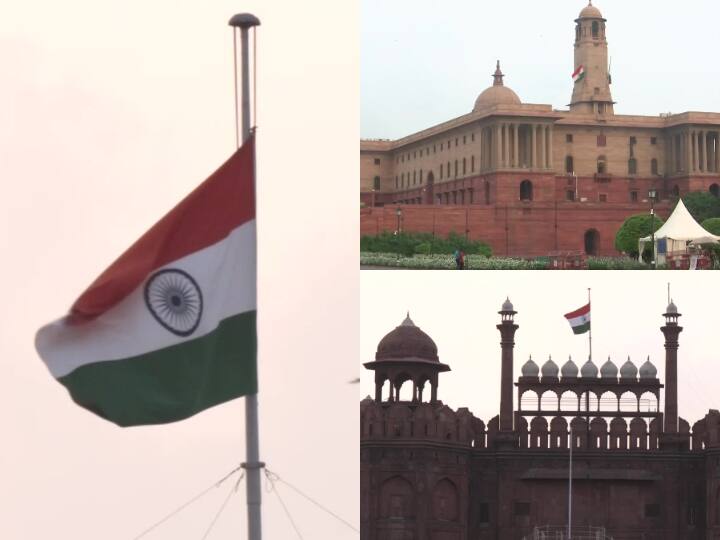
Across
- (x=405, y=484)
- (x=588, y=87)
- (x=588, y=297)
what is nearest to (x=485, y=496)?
(x=405, y=484)

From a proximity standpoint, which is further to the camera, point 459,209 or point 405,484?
point 459,209

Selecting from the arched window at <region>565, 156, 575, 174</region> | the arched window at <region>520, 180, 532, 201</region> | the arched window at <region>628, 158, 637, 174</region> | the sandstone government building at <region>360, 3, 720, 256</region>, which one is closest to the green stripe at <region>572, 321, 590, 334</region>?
the sandstone government building at <region>360, 3, 720, 256</region>

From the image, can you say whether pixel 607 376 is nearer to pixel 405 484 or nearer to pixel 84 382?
pixel 405 484

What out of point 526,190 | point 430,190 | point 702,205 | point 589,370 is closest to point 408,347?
point 589,370

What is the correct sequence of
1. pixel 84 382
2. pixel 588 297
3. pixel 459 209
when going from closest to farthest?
pixel 84 382
pixel 588 297
pixel 459 209

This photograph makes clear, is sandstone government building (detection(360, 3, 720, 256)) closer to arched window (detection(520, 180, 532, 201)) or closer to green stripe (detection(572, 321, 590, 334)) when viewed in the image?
arched window (detection(520, 180, 532, 201))

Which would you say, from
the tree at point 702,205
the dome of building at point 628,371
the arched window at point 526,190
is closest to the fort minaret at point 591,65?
the arched window at point 526,190
